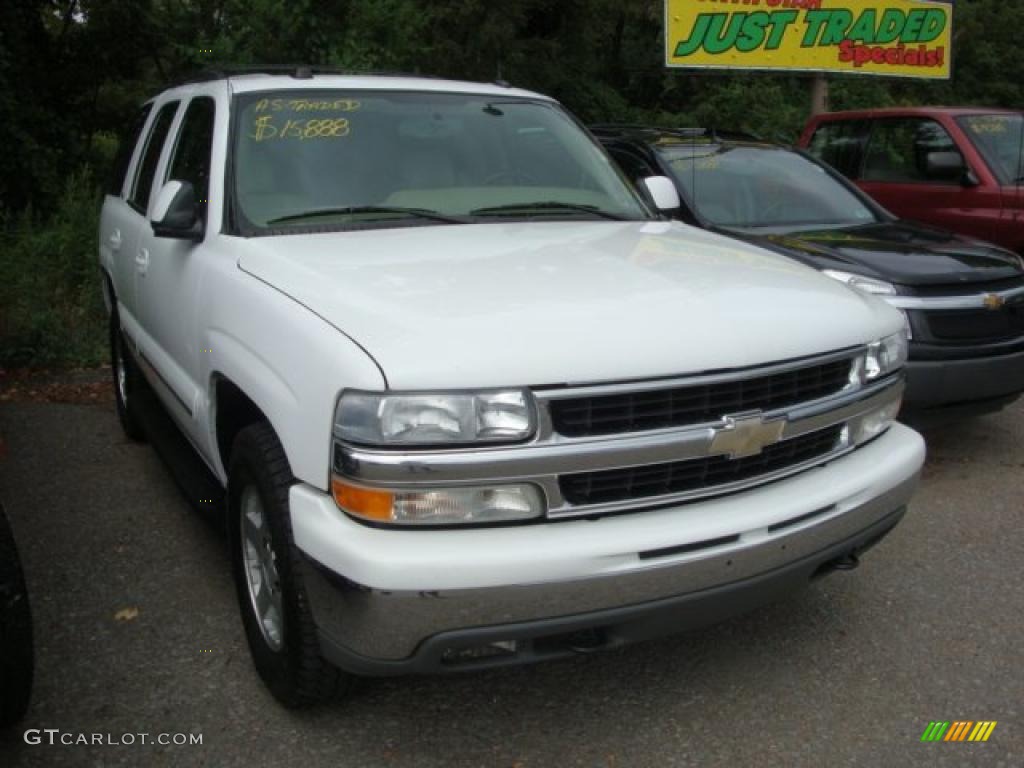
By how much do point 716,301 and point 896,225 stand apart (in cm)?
383

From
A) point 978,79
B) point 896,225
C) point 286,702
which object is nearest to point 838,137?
point 896,225

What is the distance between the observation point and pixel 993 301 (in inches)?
191

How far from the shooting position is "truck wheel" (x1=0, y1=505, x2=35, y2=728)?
249 centimetres

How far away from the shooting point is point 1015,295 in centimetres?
498

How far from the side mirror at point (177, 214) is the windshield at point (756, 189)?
3.42m

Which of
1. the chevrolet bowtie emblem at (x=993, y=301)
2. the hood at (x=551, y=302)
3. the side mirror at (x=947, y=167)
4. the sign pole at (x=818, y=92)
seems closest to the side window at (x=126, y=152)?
the hood at (x=551, y=302)

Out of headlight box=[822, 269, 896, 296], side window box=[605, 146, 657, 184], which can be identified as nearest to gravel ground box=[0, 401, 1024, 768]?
headlight box=[822, 269, 896, 296]

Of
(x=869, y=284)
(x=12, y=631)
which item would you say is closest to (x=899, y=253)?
(x=869, y=284)

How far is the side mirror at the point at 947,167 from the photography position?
7.05m

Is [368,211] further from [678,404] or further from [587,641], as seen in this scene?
[587,641]

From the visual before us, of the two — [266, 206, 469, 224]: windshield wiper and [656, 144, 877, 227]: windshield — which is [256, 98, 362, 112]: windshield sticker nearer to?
[266, 206, 469, 224]: windshield wiper

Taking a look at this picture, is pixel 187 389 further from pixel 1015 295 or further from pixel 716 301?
pixel 1015 295

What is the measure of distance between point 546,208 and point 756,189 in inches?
115

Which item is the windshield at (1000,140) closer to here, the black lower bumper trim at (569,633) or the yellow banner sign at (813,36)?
the yellow banner sign at (813,36)
